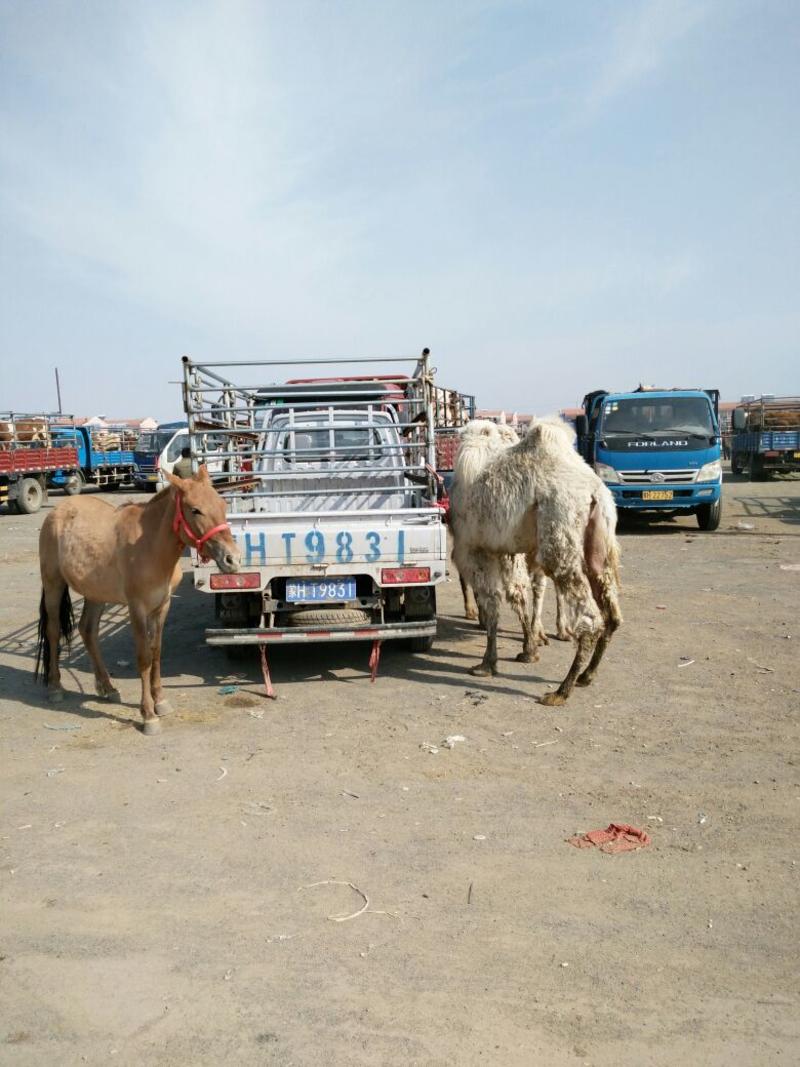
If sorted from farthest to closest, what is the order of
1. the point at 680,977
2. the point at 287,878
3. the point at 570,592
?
the point at 570,592, the point at 287,878, the point at 680,977

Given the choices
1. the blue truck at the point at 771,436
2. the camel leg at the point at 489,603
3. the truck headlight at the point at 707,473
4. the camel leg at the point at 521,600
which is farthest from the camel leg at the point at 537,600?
the blue truck at the point at 771,436

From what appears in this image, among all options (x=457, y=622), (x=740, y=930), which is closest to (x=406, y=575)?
(x=457, y=622)

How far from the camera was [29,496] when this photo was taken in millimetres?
22078

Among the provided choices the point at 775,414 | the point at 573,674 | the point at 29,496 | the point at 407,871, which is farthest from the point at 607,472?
the point at 29,496

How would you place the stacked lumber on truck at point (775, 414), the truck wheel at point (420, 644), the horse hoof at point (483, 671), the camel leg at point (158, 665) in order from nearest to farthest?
the camel leg at point (158, 665), the horse hoof at point (483, 671), the truck wheel at point (420, 644), the stacked lumber on truck at point (775, 414)

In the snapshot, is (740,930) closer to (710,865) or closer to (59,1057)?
(710,865)

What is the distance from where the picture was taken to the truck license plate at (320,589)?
19.8ft

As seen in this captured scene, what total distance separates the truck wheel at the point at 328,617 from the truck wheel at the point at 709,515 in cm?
920

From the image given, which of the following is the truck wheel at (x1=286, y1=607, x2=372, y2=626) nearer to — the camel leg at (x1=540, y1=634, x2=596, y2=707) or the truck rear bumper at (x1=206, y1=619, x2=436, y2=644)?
the truck rear bumper at (x1=206, y1=619, x2=436, y2=644)

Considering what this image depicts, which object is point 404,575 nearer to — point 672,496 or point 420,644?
point 420,644

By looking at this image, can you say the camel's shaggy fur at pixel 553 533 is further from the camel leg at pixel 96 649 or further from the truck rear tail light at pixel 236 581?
the camel leg at pixel 96 649

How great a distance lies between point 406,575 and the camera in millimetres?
5973

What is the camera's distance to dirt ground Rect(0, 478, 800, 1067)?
2.57 meters

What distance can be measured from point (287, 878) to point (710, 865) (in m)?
1.80
